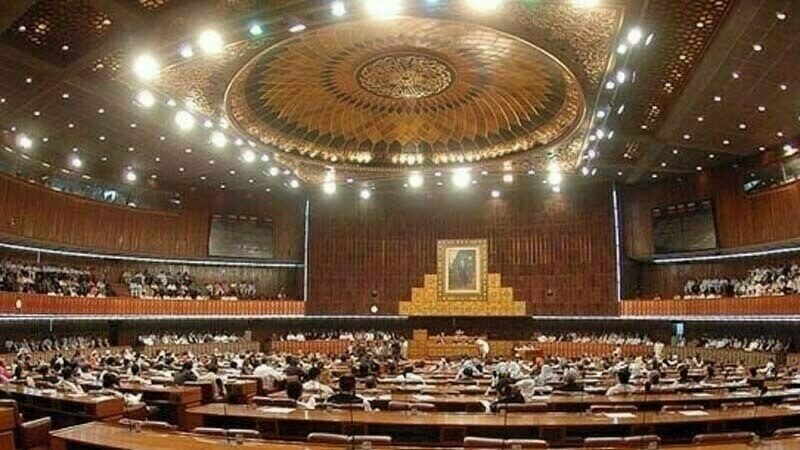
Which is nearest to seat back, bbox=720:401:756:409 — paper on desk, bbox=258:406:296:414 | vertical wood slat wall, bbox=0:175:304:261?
paper on desk, bbox=258:406:296:414

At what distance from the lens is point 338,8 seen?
1397 centimetres

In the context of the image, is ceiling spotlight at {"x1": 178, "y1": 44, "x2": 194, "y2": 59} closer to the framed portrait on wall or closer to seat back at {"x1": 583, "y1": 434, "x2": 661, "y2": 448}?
seat back at {"x1": 583, "y1": 434, "x2": 661, "y2": 448}

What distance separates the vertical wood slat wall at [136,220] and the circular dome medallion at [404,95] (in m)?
6.56

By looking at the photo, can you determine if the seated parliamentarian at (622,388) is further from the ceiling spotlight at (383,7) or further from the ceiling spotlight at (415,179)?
the ceiling spotlight at (415,179)

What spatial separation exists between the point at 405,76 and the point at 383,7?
27.4 ft

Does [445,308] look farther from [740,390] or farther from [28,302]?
[740,390]

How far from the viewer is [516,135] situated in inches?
1065

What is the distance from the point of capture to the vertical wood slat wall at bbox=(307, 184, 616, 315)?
108 ft

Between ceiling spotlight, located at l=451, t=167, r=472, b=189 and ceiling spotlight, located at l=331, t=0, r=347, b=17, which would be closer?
ceiling spotlight, located at l=331, t=0, r=347, b=17

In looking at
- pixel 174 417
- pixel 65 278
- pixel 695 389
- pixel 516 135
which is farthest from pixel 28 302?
pixel 695 389

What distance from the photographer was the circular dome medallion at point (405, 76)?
69.5ft

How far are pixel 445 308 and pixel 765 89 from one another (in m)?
19.1

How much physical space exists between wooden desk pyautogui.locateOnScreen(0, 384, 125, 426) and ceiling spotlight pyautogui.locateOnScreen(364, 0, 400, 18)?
8.92 meters

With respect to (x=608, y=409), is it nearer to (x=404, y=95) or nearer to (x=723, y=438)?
(x=723, y=438)
